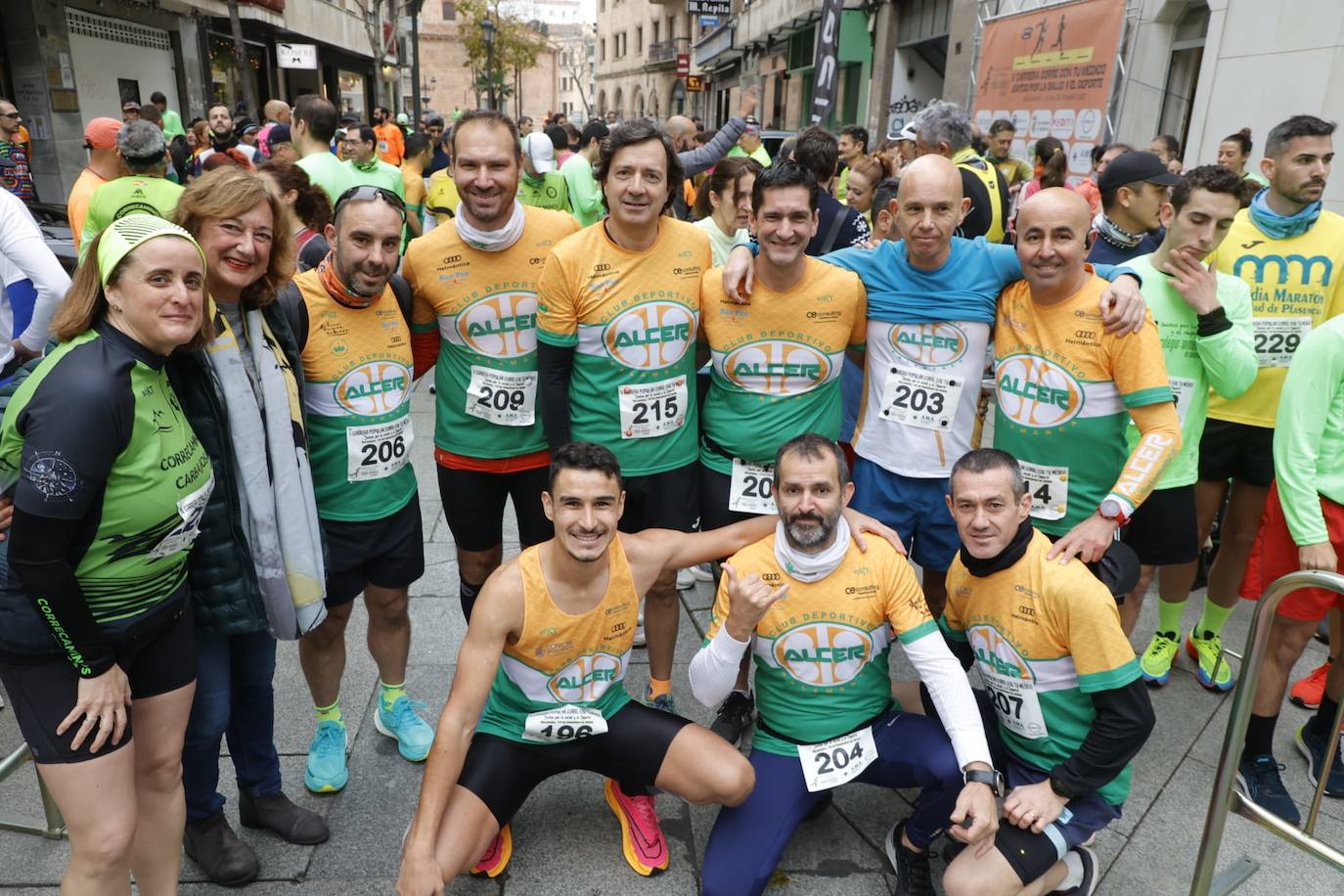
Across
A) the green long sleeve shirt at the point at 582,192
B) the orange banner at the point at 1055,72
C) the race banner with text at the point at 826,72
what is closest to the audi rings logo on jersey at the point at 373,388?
the green long sleeve shirt at the point at 582,192

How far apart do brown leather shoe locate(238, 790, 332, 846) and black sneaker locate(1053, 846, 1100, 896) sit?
221cm

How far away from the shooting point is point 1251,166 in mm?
9336

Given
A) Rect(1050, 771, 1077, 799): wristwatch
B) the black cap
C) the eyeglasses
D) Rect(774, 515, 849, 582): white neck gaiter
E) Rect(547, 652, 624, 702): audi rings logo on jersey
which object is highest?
the black cap

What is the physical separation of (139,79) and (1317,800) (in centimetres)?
2345

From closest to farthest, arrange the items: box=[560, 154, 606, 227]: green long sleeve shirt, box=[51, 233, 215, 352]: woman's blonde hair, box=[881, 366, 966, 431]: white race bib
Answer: box=[51, 233, 215, 352]: woman's blonde hair < box=[881, 366, 966, 431]: white race bib < box=[560, 154, 606, 227]: green long sleeve shirt

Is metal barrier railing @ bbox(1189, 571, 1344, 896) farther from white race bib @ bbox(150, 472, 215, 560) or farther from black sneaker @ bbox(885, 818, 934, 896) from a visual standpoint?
white race bib @ bbox(150, 472, 215, 560)

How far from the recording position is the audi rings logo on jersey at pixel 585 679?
8.93 ft

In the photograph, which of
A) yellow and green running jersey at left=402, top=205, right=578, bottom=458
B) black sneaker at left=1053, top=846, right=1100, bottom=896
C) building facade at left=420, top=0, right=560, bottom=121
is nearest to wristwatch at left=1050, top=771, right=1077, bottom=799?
black sneaker at left=1053, top=846, right=1100, bottom=896

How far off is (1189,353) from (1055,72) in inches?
445

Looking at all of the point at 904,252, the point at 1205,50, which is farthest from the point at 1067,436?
the point at 1205,50

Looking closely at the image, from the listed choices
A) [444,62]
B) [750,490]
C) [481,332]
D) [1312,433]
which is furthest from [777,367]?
[444,62]

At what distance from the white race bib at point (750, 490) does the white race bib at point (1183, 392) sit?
149cm

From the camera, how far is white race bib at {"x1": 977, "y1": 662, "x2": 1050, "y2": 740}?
259 centimetres

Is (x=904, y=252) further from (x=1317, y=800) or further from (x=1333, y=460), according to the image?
(x=1317, y=800)
